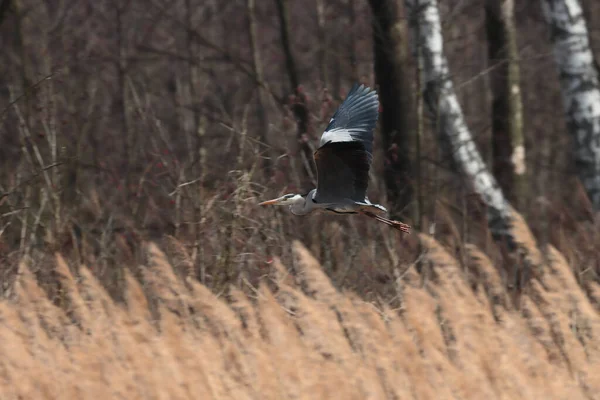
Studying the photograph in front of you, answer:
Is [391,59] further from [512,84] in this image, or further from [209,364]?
[209,364]

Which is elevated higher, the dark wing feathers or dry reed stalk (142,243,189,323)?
the dark wing feathers

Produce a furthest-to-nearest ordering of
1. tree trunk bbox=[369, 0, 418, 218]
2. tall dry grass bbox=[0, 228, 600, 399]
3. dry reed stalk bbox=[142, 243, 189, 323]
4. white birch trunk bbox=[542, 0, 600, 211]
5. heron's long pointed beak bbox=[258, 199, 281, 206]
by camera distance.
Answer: white birch trunk bbox=[542, 0, 600, 211] < tree trunk bbox=[369, 0, 418, 218] < heron's long pointed beak bbox=[258, 199, 281, 206] < dry reed stalk bbox=[142, 243, 189, 323] < tall dry grass bbox=[0, 228, 600, 399]

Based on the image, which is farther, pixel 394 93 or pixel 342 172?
pixel 394 93

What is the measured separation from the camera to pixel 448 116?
7.76m

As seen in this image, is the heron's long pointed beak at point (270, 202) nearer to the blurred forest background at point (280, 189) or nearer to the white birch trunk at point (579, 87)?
the blurred forest background at point (280, 189)

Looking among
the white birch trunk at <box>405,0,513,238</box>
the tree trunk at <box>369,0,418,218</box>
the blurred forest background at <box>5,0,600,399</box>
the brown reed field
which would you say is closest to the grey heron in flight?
the blurred forest background at <box>5,0,600,399</box>

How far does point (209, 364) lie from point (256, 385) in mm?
203

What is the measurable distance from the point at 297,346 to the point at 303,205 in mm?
1674

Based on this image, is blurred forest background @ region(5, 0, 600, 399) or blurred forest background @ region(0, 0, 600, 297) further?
blurred forest background @ region(0, 0, 600, 297)

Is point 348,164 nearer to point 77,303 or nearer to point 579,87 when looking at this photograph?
point 77,303

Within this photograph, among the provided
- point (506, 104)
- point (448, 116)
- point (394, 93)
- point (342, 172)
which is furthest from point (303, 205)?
point (506, 104)

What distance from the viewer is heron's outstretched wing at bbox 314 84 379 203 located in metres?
5.36

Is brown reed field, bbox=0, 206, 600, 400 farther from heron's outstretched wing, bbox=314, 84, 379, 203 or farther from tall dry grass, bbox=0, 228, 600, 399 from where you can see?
heron's outstretched wing, bbox=314, 84, 379, 203

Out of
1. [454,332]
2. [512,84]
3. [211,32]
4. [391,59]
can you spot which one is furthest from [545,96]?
[454,332]
